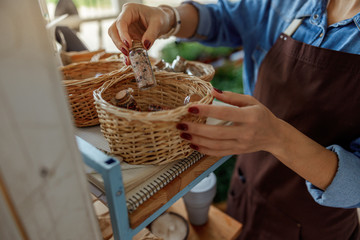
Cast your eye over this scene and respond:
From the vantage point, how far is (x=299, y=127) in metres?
0.81

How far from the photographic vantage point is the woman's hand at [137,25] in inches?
26.8

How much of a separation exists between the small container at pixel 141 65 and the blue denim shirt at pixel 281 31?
50cm

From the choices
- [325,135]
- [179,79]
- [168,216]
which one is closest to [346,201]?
[325,135]

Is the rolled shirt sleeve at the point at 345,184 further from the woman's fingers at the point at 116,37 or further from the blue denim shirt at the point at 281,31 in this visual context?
the woman's fingers at the point at 116,37

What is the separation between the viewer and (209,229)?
3.62 feet

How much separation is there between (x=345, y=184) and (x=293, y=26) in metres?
0.53

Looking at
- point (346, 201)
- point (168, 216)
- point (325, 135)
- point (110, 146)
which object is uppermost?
point (110, 146)

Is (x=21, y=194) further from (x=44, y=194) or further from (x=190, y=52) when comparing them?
(x=190, y=52)

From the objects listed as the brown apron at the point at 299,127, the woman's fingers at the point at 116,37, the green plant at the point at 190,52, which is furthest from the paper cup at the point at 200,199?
the green plant at the point at 190,52

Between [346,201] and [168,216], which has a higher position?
[346,201]

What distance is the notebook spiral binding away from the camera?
1.63ft

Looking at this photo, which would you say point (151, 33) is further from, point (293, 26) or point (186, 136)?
point (293, 26)

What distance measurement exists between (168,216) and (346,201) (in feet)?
2.21

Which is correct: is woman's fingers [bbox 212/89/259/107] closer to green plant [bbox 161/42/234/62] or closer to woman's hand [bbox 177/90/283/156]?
woman's hand [bbox 177/90/283/156]
